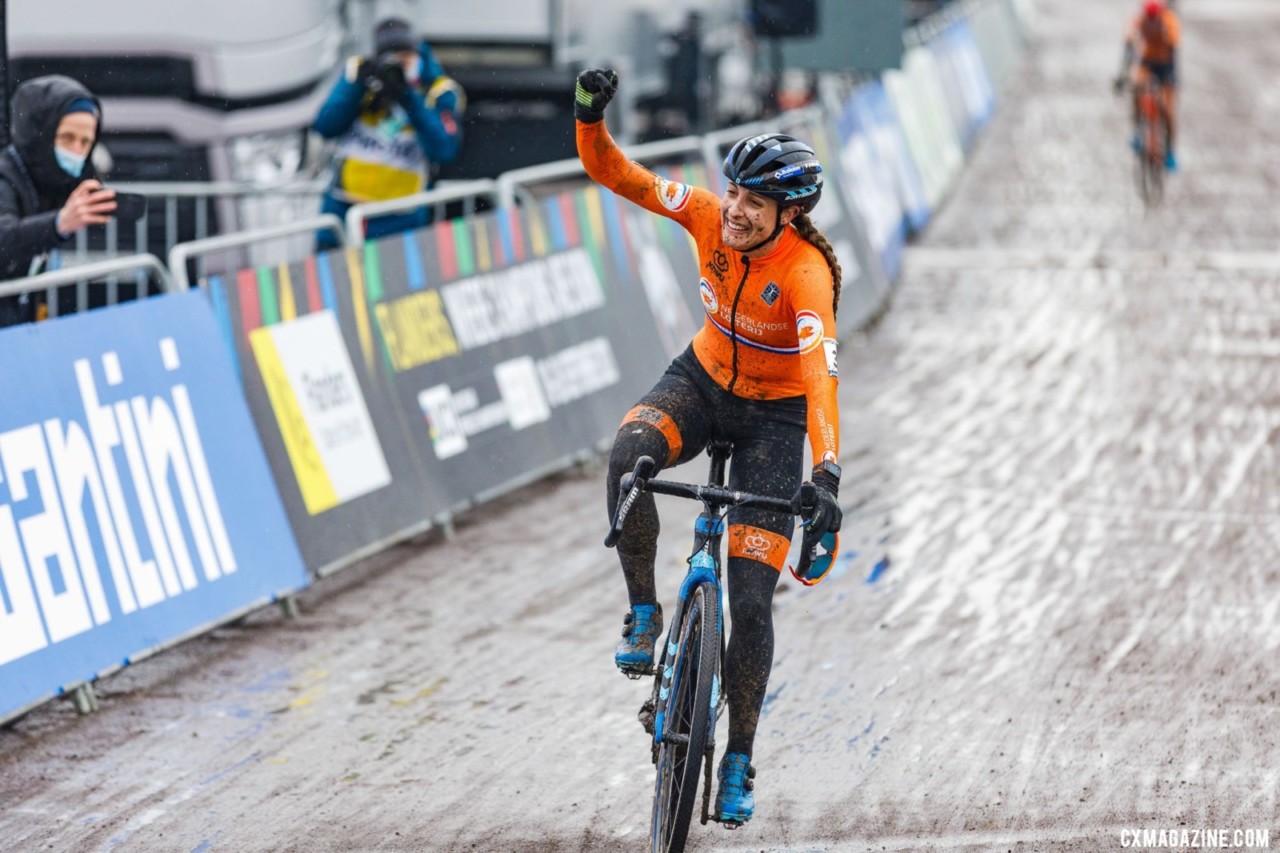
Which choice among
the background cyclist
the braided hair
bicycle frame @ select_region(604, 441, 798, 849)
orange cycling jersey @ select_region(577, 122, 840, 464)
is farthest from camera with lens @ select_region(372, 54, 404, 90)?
the background cyclist

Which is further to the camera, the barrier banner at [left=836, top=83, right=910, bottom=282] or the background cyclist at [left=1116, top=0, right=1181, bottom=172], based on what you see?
the background cyclist at [left=1116, top=0, right=1181, bottom=172]

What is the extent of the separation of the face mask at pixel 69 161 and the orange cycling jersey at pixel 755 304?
106 inches

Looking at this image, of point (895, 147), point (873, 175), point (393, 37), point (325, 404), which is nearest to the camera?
point (325, 404)

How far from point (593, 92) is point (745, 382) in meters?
1.11

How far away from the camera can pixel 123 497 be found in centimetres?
698

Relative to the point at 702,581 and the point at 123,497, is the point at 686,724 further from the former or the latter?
the point at 123,497

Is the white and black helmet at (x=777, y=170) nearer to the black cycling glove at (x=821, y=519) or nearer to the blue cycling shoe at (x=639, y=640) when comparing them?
the black cycling glove at (x=821, y=519)

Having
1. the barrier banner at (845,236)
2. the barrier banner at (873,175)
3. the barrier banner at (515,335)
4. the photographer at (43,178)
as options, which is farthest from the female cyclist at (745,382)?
the barrier banner at (873,175)

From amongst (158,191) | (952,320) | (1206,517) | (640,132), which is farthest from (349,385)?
(640,132)

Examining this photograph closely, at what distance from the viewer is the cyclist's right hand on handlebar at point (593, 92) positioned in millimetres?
5414

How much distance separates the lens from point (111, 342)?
7.18m

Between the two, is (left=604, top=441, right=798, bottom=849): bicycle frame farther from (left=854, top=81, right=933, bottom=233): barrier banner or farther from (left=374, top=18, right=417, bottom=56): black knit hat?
(left=854, top=81, right=933, bottom=233): barrier banner

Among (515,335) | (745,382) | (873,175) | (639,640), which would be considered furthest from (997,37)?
(639,640)

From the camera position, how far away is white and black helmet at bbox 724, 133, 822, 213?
5.28m
